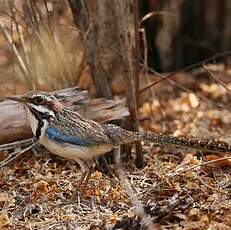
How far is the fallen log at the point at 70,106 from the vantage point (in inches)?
211

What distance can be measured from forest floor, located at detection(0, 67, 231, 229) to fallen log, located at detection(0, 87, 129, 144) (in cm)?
35

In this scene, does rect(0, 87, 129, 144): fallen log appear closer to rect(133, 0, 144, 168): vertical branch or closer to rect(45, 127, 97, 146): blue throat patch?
rect(133, 0, 144, 168): vertical branch

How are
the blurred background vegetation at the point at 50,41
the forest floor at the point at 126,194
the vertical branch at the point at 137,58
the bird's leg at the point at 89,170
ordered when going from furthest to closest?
the blurred background vegetation at the point at 50,41
the vertical branch at the point at 137,58
the bird's leg at the point at 89,170
the forest floor at the point at 126,194

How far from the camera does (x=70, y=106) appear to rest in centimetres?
557

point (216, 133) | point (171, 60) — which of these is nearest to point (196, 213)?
point (216, 133)

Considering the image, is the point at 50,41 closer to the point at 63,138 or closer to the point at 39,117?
the point at 39,117

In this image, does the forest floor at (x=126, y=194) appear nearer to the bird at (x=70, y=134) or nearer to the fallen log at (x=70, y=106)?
the bird at (x=70, y=134)

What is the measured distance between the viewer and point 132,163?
592 cm

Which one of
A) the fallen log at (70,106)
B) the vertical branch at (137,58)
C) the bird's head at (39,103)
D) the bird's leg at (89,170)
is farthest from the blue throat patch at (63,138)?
the vertical branch at (137,58)

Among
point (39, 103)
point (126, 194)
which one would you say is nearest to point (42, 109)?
point (39, 103)

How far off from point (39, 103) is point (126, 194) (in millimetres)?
892

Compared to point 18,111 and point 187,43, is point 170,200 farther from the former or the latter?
point 187,43

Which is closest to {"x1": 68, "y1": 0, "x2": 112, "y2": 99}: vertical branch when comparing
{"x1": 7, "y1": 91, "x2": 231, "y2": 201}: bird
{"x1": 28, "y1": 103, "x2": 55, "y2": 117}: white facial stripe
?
{"x1": 7, "y1": 91, "x2": 231, "y2": 201}: bird

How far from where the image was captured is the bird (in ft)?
15.2
